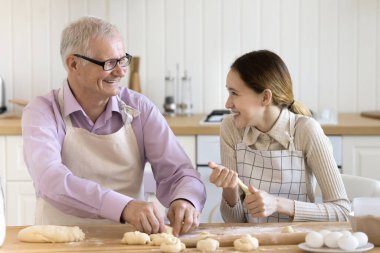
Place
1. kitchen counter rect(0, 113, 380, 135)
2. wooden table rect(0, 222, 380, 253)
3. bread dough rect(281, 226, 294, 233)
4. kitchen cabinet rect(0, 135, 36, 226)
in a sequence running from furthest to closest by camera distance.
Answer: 1. kitchen cabinet rect(0, 135, 36, 226)
2. kitchen counter rect(0, 113, 380, 135)
3. bread dough rect(281, 226, 294, 233)
4. wooden table rect(0, 222, 380, 253)

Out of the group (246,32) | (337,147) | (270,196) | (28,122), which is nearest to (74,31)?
(28,122)

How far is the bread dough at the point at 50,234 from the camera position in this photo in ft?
6.59

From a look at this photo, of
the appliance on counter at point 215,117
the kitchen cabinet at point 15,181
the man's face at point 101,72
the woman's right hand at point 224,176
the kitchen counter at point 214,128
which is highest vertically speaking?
the man's face at point 101,72

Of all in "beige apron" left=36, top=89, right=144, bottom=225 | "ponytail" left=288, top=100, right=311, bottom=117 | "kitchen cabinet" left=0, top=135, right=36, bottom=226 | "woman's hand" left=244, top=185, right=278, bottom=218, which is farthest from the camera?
"kitchen cabinet" left=0, top=135, right=36, bottom=226

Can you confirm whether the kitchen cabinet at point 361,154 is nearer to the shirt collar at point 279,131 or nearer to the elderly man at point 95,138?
the shirt collar at point 279,131

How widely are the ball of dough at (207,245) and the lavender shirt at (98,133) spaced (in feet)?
1.04

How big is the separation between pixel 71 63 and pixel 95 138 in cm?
24

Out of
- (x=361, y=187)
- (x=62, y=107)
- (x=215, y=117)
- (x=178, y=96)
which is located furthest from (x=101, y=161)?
(x=178, y=96)

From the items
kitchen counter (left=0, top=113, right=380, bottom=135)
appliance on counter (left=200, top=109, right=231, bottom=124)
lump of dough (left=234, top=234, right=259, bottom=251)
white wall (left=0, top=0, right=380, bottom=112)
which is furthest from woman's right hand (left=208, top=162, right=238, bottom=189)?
white wall (left=0, top=0, right=380, bottom=112)

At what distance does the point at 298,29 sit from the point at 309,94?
324mm

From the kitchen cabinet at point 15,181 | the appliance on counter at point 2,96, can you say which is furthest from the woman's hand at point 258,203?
the appliance on counter at point 2,96

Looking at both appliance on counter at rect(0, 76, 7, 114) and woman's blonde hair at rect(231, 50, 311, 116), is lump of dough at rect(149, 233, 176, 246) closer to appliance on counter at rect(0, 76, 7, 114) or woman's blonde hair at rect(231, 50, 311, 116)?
Answer: woman's blonde hair at rect(231, 50, 311, 116)

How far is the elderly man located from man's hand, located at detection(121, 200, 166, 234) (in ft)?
0.51

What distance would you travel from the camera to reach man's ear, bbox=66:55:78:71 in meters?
Result: 2.48
